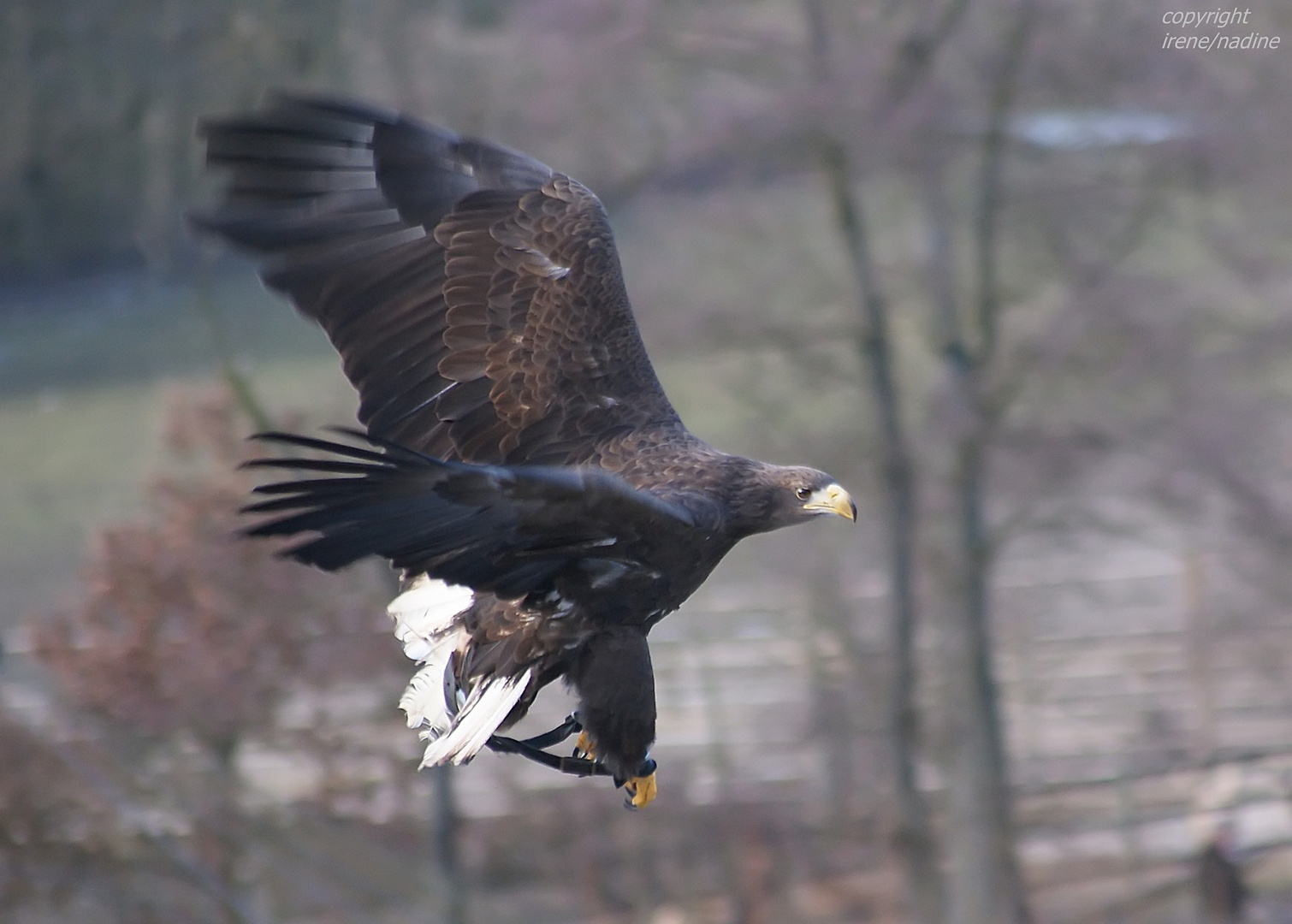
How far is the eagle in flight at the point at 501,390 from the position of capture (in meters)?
3.94

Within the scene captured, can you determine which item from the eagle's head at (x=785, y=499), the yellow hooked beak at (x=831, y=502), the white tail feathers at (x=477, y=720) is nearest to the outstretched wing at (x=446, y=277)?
the eagle's head at (x=785, y=499)

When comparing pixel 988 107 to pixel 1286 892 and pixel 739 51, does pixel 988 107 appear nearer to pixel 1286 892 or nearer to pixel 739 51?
pixel 739 51

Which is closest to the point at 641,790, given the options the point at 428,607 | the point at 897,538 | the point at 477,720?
the point at 477,720

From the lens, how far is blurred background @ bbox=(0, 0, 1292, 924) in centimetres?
1062

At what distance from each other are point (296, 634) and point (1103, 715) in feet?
19.6

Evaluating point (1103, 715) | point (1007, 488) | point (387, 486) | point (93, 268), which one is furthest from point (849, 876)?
point (387, 486)

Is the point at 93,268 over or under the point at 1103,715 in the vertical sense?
over

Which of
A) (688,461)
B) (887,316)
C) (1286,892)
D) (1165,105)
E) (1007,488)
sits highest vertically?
(1165,105)

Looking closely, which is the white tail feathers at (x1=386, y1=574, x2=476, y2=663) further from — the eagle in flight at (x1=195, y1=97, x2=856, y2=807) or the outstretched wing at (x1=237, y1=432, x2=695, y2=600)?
the outstretched wing at (x1=237, y1=432, x2=695, y2=600)

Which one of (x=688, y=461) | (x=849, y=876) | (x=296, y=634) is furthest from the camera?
(x=849, y=876)

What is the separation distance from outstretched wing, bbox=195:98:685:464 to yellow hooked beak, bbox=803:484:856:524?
1.37 feet

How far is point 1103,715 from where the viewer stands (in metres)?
12.2

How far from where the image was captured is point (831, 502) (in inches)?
165

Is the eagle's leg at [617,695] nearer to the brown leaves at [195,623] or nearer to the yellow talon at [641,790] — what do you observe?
the yellow talon at [641,790]
